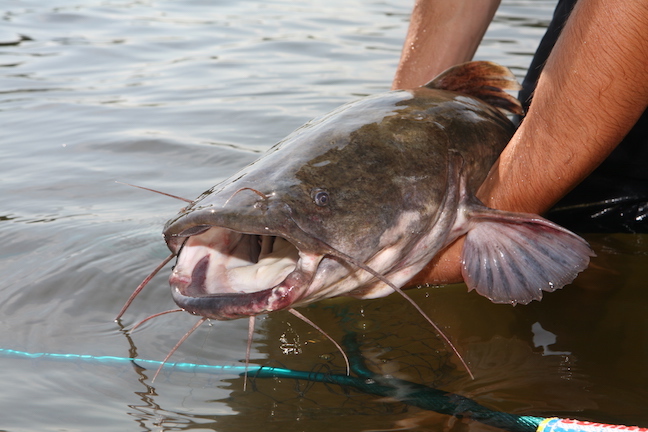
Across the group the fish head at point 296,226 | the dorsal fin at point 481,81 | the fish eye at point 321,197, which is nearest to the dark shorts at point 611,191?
the dorsal fin at point 481,81

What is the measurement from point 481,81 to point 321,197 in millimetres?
980

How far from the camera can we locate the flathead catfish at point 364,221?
1.66 metres

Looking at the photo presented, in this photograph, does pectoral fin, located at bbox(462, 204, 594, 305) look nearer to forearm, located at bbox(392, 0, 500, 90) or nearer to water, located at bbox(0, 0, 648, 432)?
water, located at bbox(0, 0, 648, 432)

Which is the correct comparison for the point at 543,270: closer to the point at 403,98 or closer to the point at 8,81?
the point at 403,98

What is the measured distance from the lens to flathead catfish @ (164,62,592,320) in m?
1.66

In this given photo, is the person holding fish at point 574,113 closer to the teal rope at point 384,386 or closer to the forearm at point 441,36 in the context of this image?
the teal rope at point 384,386

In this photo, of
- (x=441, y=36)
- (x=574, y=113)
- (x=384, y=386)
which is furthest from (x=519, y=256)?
(x=441, y=36)

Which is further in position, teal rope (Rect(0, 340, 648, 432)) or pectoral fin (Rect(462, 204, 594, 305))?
pectoral fin (Rect(462, 204, 594, 305))

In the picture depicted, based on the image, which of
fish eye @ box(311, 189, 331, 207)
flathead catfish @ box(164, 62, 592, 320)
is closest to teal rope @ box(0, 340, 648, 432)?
flathead catfish @ box(164, 62, 592, 320)

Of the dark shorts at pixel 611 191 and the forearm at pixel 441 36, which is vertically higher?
the forearm at pixel 441 36

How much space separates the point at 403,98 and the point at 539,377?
34.5 inches

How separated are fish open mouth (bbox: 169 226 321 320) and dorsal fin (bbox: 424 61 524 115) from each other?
3.18 feet

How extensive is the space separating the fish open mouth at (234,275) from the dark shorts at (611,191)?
152cm

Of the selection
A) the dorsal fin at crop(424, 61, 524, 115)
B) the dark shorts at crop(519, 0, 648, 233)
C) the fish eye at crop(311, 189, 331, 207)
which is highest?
the dorsal fin at crop(424, 61, 524, 115)
